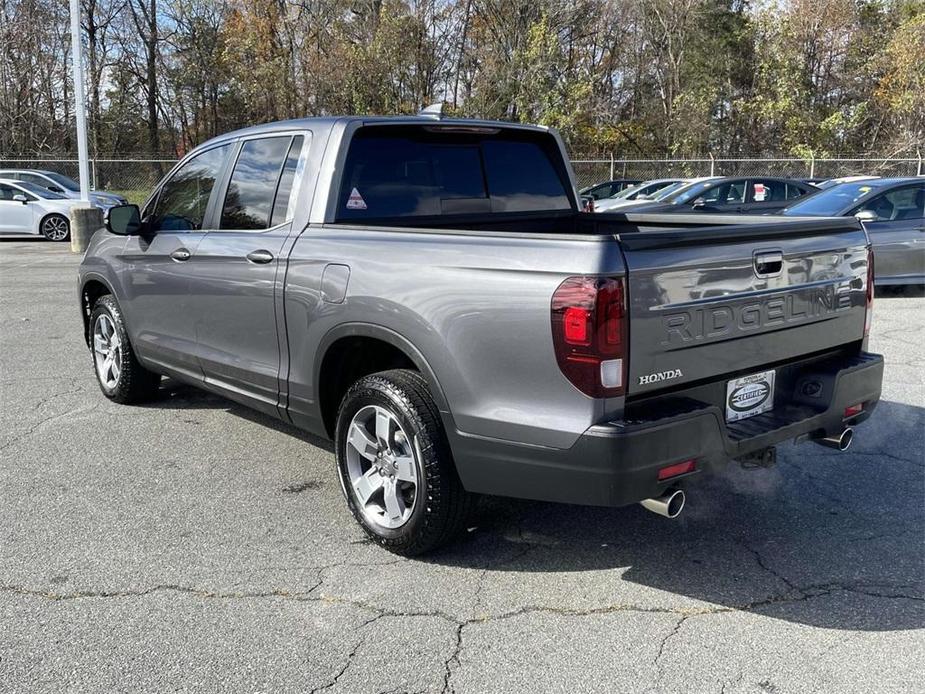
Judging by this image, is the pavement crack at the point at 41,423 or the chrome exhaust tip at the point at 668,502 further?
the pavement crack at the point at 41,423

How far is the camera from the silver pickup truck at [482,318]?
3037mm

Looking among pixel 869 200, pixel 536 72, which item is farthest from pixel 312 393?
pixel 536 72

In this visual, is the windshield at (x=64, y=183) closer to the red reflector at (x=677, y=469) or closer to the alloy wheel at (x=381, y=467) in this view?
the alloy wheel at (x=381, y=467)

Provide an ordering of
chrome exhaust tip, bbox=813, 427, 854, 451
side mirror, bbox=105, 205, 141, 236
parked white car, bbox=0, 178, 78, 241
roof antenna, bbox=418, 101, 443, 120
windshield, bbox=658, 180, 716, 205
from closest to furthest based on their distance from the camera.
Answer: chrome exhaust tip, bbox=813, 427, 854, 451, roof antenna, bbox=418, 101, 443, 120, side mirror, bbox=105, 205, 141, 236, windshield, bbox=658, 180, 716, 205, parked white car, bbox=0, 178, 78, 241

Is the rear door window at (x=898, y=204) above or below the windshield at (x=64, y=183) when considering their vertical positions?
below

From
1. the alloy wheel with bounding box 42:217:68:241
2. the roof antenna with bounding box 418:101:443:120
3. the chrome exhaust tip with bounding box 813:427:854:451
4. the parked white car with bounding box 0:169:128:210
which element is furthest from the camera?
the parked white car with bounding box 0:169:128:210

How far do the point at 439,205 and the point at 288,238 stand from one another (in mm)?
836

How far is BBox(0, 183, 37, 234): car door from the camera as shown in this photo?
62.6 ft

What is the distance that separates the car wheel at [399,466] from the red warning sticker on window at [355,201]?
3.12 feet

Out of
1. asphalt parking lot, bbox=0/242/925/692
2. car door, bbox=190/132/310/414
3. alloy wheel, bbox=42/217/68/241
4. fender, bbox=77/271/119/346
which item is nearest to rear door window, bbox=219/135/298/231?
car door, bbox=190/132/310/414

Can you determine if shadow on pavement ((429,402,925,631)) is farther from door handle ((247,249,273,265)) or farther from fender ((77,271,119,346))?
fender ((77,271,119,346))

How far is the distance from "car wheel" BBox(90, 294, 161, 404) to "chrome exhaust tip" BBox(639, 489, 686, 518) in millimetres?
4037

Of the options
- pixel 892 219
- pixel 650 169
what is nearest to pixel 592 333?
pixel 892 219

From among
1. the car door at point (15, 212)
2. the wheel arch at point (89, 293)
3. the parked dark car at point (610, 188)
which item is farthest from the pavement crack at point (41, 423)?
the parked dark car at point (610, 188)
